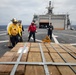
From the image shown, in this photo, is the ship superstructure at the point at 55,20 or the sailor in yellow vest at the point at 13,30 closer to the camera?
the sailor in yellow vest at the point at 13,30

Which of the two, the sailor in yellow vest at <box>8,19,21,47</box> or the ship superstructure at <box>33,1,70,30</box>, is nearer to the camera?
the sailor in yellow vest at <box>8,19,21,47</box>

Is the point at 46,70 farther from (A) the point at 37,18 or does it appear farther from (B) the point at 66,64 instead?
(A) the point at 37,18

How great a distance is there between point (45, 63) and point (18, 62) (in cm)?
62

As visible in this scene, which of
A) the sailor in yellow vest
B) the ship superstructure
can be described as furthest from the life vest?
the ship superstructure

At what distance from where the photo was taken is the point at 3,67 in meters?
4.31

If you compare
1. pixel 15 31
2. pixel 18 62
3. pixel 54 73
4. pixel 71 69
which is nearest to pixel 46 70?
pixel 54 73

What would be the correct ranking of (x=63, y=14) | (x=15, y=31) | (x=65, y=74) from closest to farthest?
(x=65, y=74) < (x=15, y=31) < (x=63, y=14)

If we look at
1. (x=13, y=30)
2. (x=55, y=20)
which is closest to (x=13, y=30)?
(x=13, y=30)

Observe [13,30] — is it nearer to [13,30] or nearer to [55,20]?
[13,30]

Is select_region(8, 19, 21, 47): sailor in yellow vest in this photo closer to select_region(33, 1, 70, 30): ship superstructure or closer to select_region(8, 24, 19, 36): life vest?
select_region(8, 24, 19, 36): life vest

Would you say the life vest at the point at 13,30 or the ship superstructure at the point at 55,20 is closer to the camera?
the life vest at the point at 13,30

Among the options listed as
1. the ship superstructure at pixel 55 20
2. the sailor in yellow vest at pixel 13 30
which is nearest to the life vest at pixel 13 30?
the sailor in yellow vest at pixel 13 30

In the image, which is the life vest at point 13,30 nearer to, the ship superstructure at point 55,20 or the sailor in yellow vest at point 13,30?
the sailor in yellow vest at point 13,30

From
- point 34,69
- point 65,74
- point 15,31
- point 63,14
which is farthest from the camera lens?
point 63,14
